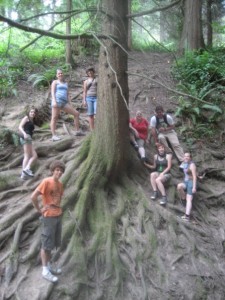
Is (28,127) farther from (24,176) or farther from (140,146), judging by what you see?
(140,146)

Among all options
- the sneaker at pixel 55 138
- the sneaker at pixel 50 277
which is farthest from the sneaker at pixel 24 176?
the sneaker at pixel 50 277

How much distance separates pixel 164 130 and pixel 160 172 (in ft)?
4.80

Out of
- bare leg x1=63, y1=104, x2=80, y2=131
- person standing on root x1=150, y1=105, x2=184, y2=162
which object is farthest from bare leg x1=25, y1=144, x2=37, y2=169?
person standing on root x1=150, y1=105, x2=184, y2=162

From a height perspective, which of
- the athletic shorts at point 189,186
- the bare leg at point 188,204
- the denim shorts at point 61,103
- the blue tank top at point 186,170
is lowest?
the bare leg at point 188,204

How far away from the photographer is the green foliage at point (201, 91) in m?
12.6

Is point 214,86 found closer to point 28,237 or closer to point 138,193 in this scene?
point 138,193

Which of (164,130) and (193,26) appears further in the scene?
(193,26)

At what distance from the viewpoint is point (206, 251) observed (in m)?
8.76

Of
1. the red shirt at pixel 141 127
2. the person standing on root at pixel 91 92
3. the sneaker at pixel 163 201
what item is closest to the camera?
the sneaker at pixel 163 201

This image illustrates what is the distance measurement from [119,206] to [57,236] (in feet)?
7.09

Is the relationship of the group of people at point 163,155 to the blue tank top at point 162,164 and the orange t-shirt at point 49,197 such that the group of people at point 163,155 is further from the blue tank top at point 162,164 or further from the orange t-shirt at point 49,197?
the orange t-shirt at point 49,197

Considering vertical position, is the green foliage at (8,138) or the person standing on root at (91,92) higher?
the person standing on root at (91,92)

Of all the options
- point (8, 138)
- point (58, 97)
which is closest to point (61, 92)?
point (58, 97)

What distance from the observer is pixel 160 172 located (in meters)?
9.73
